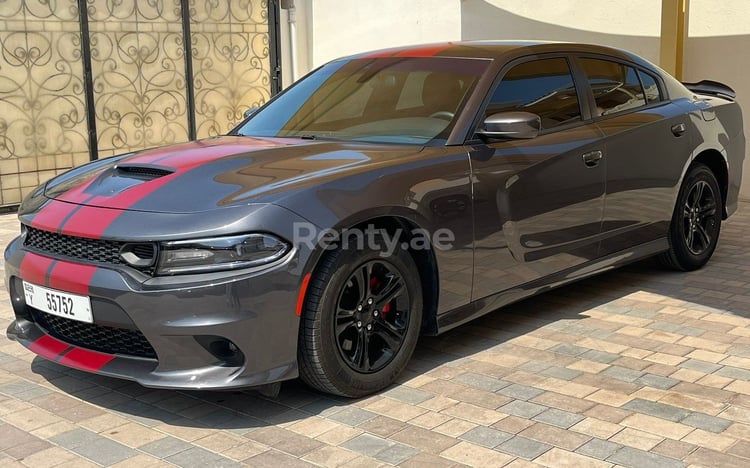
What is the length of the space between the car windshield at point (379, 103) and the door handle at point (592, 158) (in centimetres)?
76

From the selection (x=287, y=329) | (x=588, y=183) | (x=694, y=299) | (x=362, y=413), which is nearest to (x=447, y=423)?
(x=362, y=413)

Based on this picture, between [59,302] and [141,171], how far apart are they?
0.68m

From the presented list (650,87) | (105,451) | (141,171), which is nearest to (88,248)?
(141,171)

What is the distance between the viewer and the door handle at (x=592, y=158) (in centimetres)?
475

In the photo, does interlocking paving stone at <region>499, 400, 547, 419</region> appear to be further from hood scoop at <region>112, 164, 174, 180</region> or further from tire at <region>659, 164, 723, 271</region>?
tire at <region>659, 164, 723, 271</region>

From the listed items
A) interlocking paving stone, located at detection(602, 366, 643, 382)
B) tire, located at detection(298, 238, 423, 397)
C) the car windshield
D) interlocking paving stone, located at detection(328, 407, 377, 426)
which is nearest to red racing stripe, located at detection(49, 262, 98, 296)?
tire, located at detection(298, 238, 423, 397)

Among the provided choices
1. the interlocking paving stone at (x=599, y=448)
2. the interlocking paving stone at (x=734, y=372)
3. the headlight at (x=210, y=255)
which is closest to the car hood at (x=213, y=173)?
the headlight at (x=210, y=255)

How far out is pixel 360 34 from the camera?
37.9 ft

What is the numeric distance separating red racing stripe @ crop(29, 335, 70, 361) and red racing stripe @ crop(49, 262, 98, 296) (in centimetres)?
29

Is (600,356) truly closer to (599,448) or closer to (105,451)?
(599,448)

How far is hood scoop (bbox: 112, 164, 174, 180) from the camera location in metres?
3.76

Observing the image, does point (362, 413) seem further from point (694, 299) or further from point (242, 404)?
point (694, 299)

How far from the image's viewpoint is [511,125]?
411 centimetres

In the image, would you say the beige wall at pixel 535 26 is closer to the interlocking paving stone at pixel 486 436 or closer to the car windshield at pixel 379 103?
the car windshield at pixel 379 103
